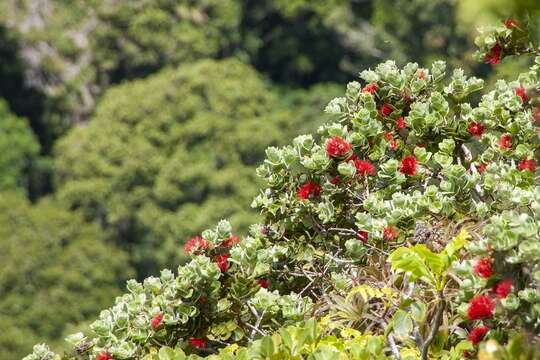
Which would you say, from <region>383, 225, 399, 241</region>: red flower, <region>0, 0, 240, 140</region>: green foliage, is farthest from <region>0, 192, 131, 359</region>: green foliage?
<region>383, 225, 399, 241</region>: red flower

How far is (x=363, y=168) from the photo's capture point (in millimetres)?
5547

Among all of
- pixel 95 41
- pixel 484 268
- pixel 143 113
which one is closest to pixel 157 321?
pixel 484 268

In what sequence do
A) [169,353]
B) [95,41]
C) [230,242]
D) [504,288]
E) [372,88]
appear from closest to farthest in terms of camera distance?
[504,288] → [169,353] → [230,242] → [372,88] → [95,41]

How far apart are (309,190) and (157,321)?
0.92 m

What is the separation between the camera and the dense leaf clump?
4.28 metres

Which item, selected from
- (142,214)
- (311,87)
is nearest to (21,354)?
(142,214)

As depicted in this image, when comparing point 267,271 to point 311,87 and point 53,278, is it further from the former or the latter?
point 311,87

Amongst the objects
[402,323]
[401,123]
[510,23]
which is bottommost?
[402,323]

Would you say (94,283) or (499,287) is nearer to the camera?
(499,287)

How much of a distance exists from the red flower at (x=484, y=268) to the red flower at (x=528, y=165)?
115 centimetres

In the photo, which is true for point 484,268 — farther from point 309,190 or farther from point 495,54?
point 495,54

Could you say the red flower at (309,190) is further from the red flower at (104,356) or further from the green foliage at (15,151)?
the green foliage at (15,151)

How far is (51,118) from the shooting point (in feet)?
159

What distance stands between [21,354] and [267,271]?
1086 inches
